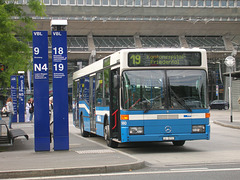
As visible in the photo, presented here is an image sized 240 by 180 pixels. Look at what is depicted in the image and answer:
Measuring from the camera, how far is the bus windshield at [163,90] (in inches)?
524

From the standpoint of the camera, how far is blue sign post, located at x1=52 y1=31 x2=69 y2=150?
1295cm

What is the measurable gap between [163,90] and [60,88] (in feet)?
9.46

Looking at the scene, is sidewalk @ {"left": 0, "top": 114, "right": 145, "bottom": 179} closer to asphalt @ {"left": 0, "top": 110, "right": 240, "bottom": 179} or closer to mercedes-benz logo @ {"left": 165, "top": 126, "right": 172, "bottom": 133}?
asphalt @ {"left": 0, "top": 110, "right": 240, "bottom": 179}

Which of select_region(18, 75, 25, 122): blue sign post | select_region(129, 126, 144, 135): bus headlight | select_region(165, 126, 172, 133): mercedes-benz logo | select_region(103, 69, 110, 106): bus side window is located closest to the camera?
select_region(129, 126, 144, 135): bus headlight

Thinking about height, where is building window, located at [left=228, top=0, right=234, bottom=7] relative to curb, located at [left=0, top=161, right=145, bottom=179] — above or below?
above

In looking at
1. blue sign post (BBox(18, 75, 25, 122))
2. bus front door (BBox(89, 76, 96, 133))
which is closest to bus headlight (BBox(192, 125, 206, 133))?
bus front door (BBox(89, 76, 96, 133))

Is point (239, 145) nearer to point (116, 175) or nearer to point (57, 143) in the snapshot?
point (57, 143)

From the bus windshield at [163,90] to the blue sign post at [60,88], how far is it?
168 cm

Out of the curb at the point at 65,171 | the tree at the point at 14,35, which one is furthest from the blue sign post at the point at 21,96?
the curb at the point at 65,171

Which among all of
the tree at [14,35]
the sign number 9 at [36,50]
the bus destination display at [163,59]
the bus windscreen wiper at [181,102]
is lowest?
the bus windscreen wiper at [181,102]

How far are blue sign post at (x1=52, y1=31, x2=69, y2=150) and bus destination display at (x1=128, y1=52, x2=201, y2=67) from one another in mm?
1919

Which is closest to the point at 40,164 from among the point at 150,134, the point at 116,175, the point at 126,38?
the point at 116,175

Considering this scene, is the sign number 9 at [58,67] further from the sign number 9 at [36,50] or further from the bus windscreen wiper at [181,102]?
the bus windscreen wiper at [181,102]

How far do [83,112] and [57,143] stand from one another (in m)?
6.79
